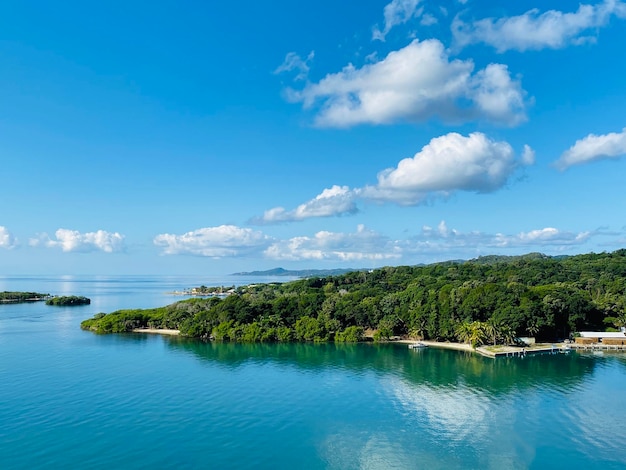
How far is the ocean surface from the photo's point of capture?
104 ft

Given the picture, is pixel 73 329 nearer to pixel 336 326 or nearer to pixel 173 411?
pixel 336 326

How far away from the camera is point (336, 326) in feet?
263

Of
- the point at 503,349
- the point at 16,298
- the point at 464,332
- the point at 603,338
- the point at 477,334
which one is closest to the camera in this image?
the point at 503,349

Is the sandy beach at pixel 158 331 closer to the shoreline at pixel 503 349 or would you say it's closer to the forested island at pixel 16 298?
the shoreline at pixel 503 349

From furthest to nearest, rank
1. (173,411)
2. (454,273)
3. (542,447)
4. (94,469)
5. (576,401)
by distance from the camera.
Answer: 1. (454,273)
2. (576,401)
3. (173,411)
4. (542,447)
5. (94,469)

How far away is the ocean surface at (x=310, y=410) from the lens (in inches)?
1243

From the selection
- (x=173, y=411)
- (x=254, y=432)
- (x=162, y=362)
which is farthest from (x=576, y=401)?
(x=162, y=362)

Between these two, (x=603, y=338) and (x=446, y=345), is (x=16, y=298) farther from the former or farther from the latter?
(x=603, y=338)

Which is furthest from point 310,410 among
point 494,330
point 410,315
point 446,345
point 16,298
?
point 16,298

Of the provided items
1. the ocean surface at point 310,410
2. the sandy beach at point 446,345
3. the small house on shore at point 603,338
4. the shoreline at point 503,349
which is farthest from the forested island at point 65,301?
the small house on shore at point 603,338

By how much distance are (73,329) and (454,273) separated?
95.3 m

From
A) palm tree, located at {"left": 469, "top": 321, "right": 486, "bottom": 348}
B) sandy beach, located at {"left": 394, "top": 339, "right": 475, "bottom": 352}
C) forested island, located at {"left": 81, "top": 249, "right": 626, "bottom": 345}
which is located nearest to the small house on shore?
forested island, located at {"left": 81, "top": 249, "right": 626, "bottom": 345}

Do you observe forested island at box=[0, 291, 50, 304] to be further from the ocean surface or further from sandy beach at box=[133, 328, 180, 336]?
the ocean surface

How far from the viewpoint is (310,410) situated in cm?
4125
